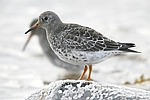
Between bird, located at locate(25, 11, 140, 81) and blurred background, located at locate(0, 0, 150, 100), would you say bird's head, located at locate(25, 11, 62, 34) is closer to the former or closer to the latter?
bird, located at locate(25, 11, 140, 81)

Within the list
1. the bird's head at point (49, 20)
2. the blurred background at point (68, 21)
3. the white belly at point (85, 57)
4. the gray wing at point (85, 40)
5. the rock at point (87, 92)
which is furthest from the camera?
the blurred background at point (68, 21)

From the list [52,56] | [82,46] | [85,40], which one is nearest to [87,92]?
[82,46]

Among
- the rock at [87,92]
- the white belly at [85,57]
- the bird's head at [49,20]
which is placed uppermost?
the bird's head at [49,20]

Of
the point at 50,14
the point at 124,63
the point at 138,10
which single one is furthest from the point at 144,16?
the point at 50,14

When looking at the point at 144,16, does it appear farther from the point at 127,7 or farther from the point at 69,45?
the point at 69,45

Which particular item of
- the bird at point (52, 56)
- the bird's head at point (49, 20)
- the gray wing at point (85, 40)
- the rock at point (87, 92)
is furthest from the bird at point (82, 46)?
the bird at point (52, 56)

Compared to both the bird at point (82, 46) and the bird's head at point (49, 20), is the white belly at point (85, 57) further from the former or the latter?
the bird's head at point (49, 20)

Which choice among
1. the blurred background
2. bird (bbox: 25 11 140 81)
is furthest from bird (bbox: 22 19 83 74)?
bird (bbox: 25 11 140 81)
